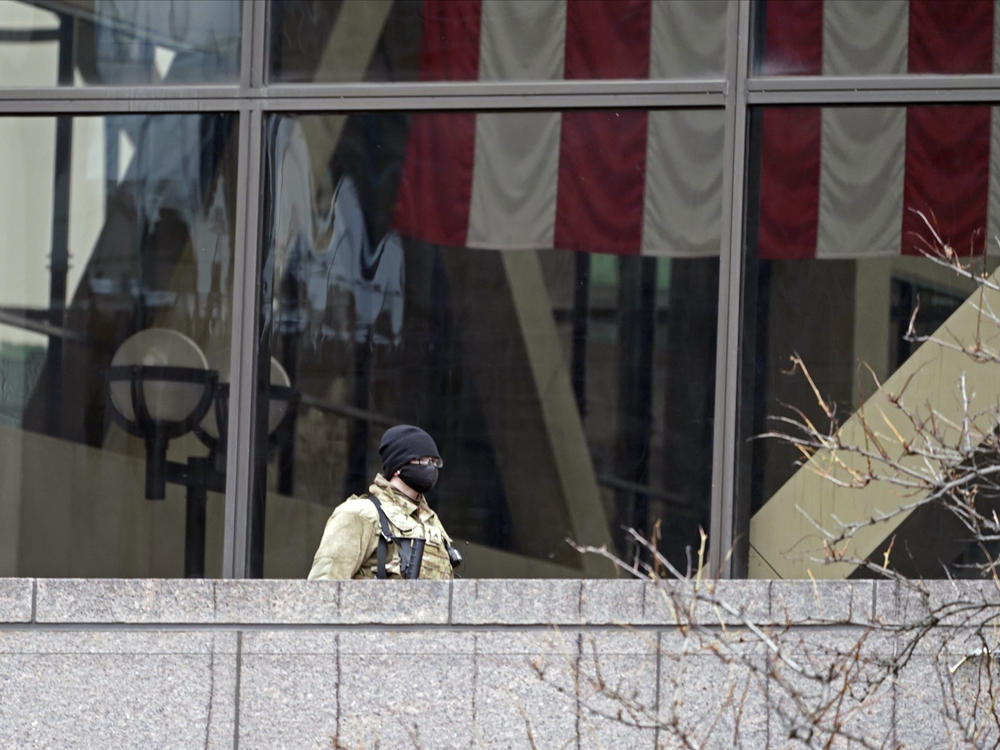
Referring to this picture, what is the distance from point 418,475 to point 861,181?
A: 2.58 meters

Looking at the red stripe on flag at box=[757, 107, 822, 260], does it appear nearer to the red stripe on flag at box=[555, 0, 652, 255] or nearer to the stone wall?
the red stripe on flag at box=[555, 0, 652, 255]

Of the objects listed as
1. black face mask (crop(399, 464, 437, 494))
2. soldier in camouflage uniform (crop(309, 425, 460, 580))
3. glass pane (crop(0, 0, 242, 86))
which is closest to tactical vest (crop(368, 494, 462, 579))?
soldier in camouflage uniform (crop(309, 425, 460, 580))

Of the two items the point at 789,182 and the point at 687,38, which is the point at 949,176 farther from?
the point at 687,38

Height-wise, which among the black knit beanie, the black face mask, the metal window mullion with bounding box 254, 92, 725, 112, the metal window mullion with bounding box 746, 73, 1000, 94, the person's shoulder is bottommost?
the person's shoulder

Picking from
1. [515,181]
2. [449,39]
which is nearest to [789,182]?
[515,181]

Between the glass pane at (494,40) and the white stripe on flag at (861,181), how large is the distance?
0.67 meters

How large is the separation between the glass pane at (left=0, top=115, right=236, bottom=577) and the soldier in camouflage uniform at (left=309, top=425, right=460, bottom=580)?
140 centimetres

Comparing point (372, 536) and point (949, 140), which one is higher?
point (949, 140)

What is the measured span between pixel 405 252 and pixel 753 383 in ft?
5.75

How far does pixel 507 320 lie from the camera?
696 centimetres

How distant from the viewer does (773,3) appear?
700cm

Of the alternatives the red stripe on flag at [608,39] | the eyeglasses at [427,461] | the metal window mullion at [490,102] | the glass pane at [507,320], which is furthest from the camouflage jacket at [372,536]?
the red stripe on flag at [608,39]

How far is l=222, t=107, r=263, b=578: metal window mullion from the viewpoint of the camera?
7.02 meters

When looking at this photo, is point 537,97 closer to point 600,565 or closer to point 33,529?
point 600,565
